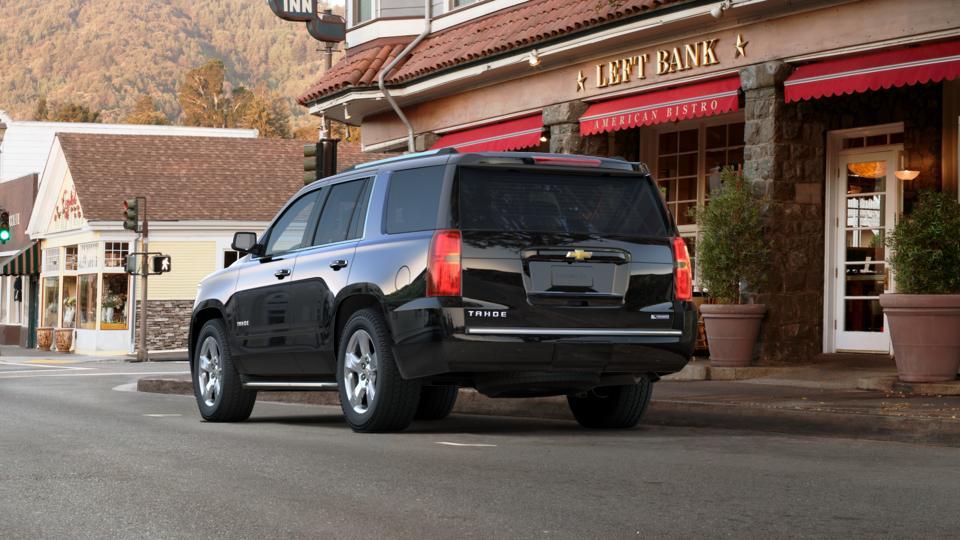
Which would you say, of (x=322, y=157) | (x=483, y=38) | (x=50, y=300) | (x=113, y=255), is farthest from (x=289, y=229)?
(x=50, y=300)

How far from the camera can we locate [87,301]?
46.8 m

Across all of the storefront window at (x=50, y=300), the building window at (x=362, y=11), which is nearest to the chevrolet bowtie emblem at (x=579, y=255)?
the building window at (x=362, y=11)

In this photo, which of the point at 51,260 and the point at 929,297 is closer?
the point at 929,297

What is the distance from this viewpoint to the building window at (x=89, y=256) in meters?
46.0

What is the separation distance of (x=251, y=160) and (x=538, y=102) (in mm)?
31221

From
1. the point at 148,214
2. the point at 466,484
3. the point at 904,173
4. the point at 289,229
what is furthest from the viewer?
the point at 148,214

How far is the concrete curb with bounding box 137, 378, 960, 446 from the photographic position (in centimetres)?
1031

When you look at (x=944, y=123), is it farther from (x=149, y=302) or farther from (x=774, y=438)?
(x=149, y=302)

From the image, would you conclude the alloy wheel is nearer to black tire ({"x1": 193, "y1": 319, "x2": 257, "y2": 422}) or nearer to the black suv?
the black suv

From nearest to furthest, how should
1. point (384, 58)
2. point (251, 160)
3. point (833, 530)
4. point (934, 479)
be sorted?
point (833, 530), point (934, 479), point (384, 58), point (251, 160)

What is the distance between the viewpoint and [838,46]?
50.7 ft

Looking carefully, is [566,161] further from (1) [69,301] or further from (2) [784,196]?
(1) [69,301]

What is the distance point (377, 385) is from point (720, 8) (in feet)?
24.7

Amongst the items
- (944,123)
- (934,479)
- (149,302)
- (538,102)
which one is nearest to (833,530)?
(934,479)
